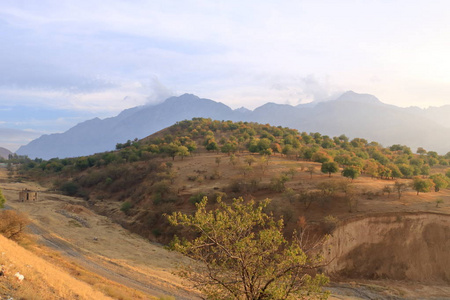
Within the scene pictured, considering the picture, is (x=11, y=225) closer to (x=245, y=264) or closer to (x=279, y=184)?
(x=245, y=264)

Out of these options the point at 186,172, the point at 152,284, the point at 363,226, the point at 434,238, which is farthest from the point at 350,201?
the point at 186,172

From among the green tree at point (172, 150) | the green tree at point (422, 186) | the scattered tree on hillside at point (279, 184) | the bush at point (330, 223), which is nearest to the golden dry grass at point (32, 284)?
the bush at point (330, 223)

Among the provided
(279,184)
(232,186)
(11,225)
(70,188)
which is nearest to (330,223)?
(279,184)

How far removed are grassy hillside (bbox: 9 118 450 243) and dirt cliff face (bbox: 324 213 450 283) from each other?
2.37 meters

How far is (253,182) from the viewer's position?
50156 millimetres

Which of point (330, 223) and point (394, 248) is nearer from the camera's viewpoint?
point (394, 248)

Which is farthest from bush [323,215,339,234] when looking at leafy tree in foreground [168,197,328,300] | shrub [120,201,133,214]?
shrub [120,201,133,214]

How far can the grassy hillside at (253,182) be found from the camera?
4203 centimetres

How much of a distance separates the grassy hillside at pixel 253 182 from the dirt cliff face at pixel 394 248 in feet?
7.77

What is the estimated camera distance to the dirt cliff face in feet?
113

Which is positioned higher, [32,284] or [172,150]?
[172,150]

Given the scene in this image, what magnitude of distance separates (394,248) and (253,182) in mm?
22927

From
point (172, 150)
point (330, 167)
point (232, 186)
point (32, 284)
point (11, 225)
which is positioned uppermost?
point (172, 150)

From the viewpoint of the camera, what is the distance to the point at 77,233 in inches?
1629
